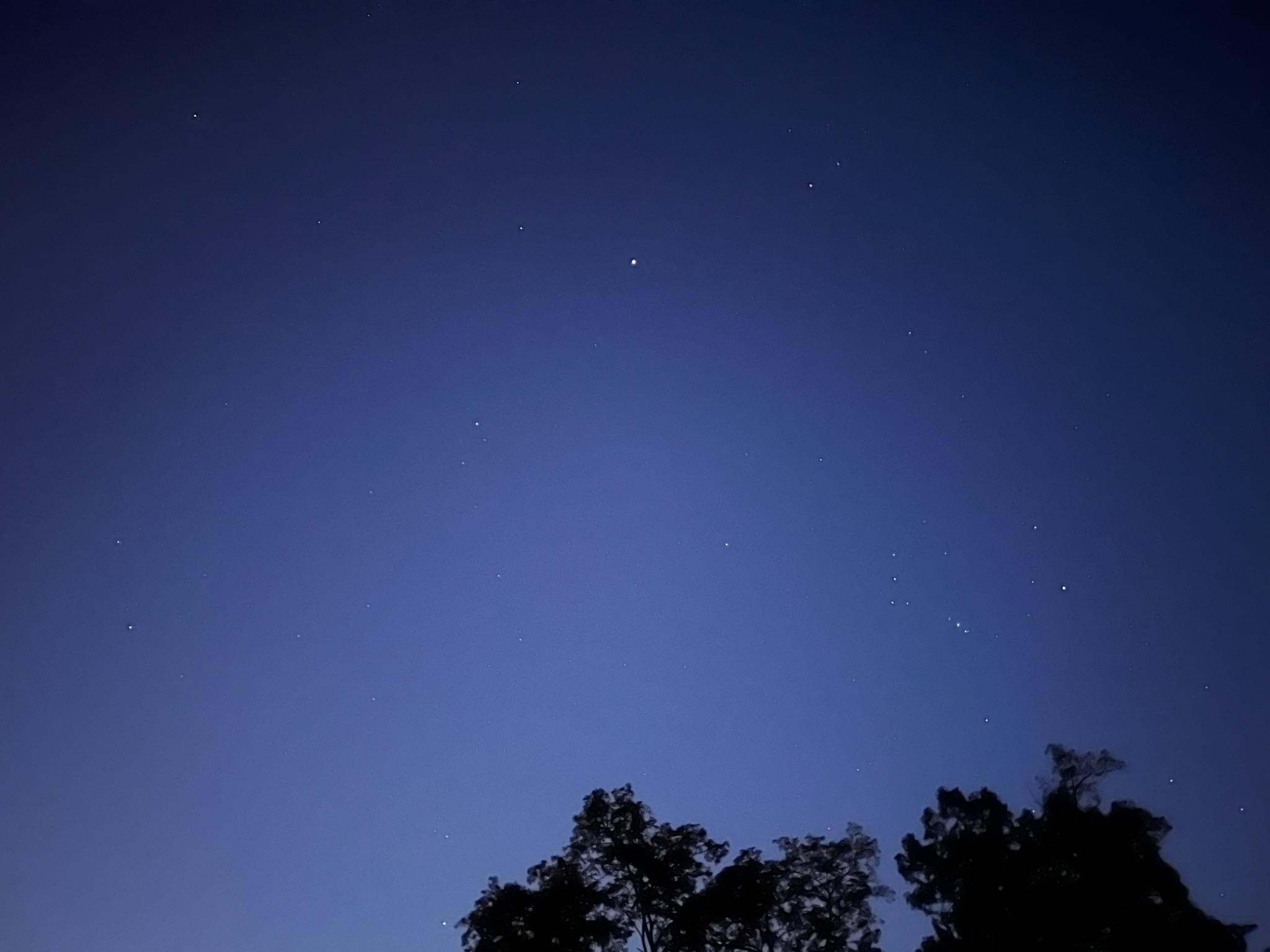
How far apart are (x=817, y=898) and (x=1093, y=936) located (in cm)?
655

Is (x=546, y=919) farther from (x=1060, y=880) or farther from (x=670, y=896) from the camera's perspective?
(x=1060, y=880)

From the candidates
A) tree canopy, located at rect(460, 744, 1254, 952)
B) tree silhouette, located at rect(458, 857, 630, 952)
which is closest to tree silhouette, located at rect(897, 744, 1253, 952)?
tree canopy, located at rect(460, 744, 1254, 952)

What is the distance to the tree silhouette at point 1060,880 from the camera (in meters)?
17.3

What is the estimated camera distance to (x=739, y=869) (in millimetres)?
20688

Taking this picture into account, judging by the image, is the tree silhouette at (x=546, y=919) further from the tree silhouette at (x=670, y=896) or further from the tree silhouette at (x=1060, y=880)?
the tree silhouette at (x=1060, y=880)

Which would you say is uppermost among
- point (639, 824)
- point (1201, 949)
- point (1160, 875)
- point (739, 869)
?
point (639, 824)

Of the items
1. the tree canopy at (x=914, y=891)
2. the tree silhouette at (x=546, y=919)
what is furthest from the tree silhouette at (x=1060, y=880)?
the tree silhouette at (x=546, y=919)

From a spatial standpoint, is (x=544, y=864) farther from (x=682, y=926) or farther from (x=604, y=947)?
(x=682, y=926)

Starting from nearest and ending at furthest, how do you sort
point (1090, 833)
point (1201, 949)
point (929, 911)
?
point (1201, 949) → point (1090, 833) → point (929, 911)

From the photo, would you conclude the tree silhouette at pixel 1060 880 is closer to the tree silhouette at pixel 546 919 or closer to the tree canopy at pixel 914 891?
the tree canopy at pixel 914 891

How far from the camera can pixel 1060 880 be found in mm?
18234

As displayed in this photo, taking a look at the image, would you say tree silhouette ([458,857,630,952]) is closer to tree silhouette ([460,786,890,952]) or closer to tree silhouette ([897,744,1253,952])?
tree silhouette ([460,786,890,952])

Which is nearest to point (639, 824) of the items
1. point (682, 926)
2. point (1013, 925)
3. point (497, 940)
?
point (682, 926)

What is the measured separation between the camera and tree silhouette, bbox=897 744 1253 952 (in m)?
17.3
